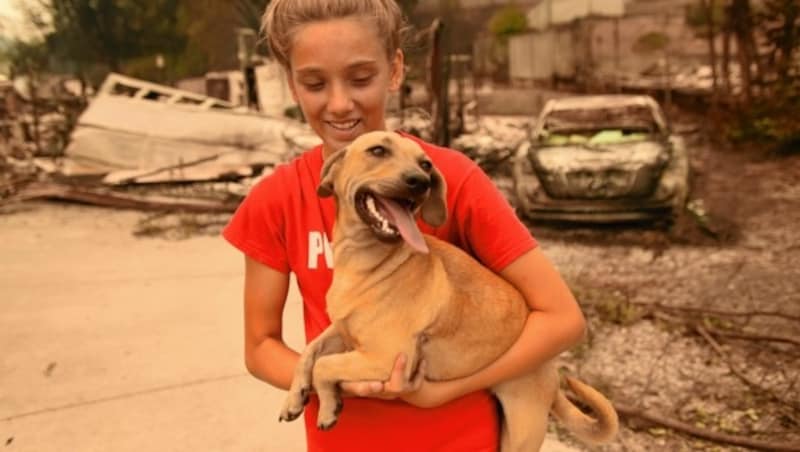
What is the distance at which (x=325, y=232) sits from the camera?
1508mm

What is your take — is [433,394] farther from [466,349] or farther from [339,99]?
[339,99]

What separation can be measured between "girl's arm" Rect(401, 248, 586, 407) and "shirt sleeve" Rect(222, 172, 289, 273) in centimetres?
46

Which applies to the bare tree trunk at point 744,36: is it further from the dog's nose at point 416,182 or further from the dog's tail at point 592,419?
the dog's nose at point 416,182

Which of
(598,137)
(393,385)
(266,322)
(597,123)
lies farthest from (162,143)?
(393,385)

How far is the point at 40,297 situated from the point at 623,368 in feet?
14.6

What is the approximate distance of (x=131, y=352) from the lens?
179 inches

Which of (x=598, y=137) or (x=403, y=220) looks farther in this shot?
(x=598, y=137)

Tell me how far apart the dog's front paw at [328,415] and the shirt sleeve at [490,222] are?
0.42 meters

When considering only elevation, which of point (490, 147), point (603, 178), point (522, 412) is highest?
point (522, 412)

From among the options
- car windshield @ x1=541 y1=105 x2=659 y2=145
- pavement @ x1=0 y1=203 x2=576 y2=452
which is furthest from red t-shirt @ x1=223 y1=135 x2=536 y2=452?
car windshield @ x1=541 y1=105 x2=659 y2=145

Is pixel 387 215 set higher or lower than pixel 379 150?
lower

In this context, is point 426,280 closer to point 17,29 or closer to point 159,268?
point 159,268

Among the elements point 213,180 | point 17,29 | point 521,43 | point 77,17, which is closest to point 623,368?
point 213,180

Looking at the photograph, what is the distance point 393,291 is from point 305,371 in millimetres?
242
